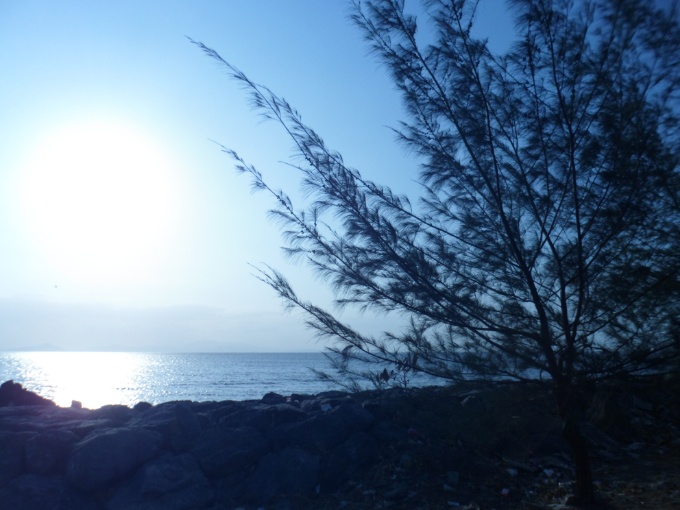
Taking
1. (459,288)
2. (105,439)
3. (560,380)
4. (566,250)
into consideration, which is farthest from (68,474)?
(566,250)

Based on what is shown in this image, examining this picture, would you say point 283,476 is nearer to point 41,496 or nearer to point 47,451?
point 41,496

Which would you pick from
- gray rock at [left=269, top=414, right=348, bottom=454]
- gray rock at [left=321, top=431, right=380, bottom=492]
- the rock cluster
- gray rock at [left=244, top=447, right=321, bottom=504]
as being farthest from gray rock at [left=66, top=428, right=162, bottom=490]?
gray rock at [left=321, top=431, right=380, bottom=492]

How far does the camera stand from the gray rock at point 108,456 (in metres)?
7.59

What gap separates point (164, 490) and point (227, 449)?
1.06 metres

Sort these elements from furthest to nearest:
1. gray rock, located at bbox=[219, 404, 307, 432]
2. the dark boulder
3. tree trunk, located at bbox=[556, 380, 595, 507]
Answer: the dark boulder, gray rock, located at bbox=[219, 404, 307, 432], tree trunk, located at bbox=[556, 380, 595, 507]

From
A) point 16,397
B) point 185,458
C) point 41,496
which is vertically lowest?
point 41,496

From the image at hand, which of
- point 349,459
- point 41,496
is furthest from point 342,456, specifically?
point 41,496

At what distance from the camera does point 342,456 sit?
319 inches

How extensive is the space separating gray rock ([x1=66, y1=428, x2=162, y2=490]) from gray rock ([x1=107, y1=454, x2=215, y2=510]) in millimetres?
189

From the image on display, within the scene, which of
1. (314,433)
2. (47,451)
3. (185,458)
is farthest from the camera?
(314,433)

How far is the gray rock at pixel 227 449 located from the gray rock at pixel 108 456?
0.63 m

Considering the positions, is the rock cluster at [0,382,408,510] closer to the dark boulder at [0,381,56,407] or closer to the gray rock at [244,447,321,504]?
the gray rock at [244,447,321,504]

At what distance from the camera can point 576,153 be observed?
5.89m

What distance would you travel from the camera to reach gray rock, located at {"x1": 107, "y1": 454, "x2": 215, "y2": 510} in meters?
7.30
